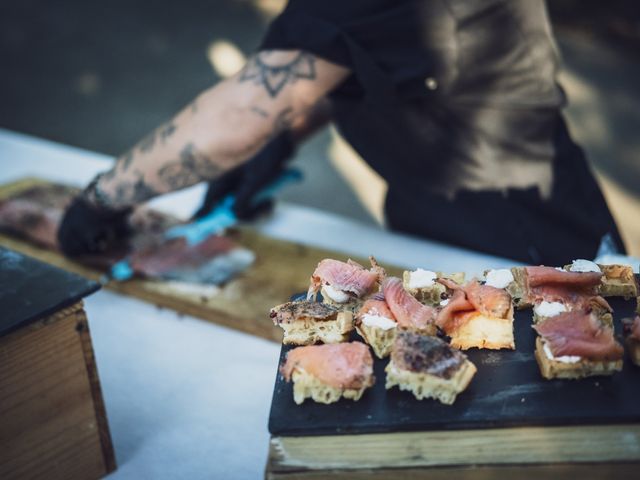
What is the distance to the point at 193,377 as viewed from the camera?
1212 millimetres

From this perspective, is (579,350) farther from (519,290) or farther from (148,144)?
(148,144)

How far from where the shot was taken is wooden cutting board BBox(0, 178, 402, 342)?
1340mm

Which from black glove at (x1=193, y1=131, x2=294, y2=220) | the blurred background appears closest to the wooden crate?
black glove at (x1=193, y1=131, x2=294, y2=220)

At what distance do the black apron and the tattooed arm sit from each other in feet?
0.16

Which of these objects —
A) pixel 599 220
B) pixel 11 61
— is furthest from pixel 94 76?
pixel 599 220

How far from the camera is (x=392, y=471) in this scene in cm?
66

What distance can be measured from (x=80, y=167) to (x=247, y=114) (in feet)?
3.00

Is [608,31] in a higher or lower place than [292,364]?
lower

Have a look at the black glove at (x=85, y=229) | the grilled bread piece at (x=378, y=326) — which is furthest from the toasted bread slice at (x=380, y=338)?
the black glove at (x=85, y=229)

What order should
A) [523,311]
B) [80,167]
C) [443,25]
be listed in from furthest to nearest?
[80,167] < [443,25] < [523,311]

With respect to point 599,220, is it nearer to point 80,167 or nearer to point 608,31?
point 80,167

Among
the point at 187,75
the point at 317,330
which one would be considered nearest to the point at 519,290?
the point at 317,330

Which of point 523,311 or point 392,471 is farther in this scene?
point 523,311

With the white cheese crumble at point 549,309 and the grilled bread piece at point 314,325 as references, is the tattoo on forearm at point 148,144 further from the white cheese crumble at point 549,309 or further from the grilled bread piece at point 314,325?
the white cheese crumble at point 549,309
